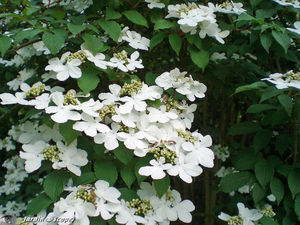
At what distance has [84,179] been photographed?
104cm

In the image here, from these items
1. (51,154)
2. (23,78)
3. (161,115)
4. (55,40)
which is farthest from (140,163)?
(23,78)

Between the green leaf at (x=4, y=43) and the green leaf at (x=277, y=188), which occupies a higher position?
the green leaf at (x=4, y=43)

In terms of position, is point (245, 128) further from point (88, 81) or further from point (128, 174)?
point (88, 81)

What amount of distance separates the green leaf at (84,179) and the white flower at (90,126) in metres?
0.15

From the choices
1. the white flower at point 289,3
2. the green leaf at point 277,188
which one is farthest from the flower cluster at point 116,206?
the white flower at point 289,3

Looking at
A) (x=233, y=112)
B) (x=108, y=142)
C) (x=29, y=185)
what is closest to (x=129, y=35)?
(x=108, y=142)

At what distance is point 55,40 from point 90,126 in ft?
1.11

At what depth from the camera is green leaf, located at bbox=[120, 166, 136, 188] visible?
1.06 meters

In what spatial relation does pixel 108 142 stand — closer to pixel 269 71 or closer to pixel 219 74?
pixel 219 74

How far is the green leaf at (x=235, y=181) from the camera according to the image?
4.15 ft

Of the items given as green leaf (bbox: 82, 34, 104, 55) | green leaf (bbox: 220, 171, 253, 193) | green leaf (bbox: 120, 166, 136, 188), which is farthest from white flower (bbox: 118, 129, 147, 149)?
green leaf (bbox: 220, 171, 253, 193)

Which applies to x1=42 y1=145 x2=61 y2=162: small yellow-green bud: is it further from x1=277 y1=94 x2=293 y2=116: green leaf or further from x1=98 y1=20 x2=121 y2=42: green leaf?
x1=277 y1=94 x2=293 y2=116: green leaf

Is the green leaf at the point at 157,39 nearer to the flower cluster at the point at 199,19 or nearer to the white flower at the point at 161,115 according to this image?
the flower cluster at the point at 199,19

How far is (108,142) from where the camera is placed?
101cm
